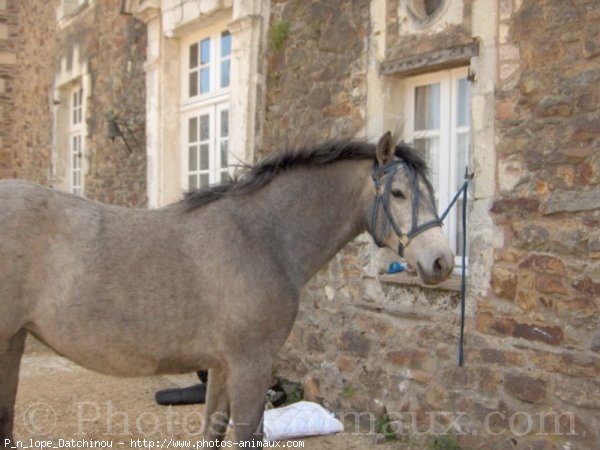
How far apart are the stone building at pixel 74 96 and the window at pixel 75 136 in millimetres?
17

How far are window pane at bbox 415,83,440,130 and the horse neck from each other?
5.77ft

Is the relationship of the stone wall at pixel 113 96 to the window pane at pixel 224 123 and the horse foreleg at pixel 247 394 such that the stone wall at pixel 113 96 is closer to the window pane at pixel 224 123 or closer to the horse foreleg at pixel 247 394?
the window pane at pixel 224 123

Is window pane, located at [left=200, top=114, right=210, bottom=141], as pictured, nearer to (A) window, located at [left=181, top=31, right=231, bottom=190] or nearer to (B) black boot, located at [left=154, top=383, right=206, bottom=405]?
(A) window, located at [left=181, top=31, right=231, bottom=190]

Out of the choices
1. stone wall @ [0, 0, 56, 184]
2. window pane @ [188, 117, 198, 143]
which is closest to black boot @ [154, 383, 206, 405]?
window pane @ [188, 117, 198, 143]

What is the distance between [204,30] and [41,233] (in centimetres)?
491

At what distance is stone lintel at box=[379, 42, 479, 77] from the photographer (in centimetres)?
448

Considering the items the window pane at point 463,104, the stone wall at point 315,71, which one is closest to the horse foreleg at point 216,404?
the stone wall at point 315,71

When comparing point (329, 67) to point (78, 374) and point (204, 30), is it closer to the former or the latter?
point (204, 30)

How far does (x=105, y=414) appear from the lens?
5.33 metres

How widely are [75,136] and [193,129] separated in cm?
467

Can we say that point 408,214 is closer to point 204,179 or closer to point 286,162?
point 286,162

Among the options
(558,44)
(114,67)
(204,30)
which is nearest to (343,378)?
(558,44)

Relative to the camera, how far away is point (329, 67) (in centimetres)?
557

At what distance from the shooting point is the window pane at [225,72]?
23.4ft
